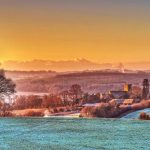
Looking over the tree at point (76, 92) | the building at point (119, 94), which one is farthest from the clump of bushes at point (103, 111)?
the tree at point (76, 92)

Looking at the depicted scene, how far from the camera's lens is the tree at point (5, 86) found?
23547 mm

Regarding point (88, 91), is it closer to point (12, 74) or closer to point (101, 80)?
point (101, 80)

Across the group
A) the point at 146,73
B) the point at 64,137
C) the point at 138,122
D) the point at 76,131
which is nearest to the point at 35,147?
the point at 64,137

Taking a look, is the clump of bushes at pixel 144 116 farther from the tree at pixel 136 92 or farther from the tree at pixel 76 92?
the tree at pixel 76 92

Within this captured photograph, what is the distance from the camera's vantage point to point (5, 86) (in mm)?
23734

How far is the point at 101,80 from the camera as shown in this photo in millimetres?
23016

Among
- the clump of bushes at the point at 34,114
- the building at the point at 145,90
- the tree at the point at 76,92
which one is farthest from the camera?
the clump of bushes at the point at 34,114

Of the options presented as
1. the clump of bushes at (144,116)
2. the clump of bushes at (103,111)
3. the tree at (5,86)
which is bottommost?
the clump of bushes at (144,116)

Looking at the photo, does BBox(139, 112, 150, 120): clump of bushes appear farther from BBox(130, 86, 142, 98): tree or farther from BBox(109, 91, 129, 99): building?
BBox(109, 91, 129, 99): building

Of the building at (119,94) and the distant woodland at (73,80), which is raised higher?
the distant woodland at (73,80)

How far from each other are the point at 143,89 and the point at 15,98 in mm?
5239

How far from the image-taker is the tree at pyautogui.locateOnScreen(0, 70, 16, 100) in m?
23.5

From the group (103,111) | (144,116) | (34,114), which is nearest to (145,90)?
(144,116)

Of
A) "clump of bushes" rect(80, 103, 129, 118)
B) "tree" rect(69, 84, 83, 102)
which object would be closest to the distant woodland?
"tree" rect(69, 84, 83, 102)
